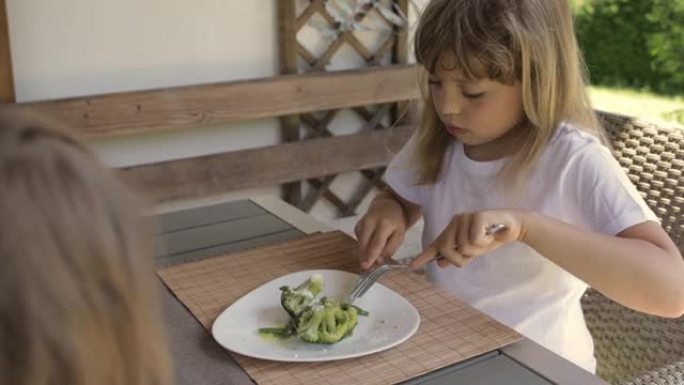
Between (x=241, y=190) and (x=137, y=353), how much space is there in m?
1.95

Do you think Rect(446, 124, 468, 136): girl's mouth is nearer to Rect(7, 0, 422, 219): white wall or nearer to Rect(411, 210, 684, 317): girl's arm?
Rect(411, 210, 684, 317): girl's arm

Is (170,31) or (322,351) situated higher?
(170,31)

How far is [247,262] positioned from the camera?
0.94m

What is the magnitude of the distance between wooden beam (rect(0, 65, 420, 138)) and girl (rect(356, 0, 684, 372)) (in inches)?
41.2

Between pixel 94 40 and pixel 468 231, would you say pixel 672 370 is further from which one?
pixel 94 40

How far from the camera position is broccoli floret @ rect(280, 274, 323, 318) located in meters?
0.77

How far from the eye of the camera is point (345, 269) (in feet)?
3.01

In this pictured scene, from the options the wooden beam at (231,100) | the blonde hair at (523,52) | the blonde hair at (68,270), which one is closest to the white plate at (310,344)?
the blonde hair at (523,52)

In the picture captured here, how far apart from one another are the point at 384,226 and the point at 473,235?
0.69 feet

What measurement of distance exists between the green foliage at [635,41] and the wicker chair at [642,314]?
3234 millimetres

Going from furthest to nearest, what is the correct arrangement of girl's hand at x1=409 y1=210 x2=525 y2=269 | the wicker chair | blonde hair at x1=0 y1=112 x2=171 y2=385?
1. the wicker chair
2. girl's hand at x1=409 y1=210 x2=525 y2=269
3. blonde hair at x1=0 y1=112 x2=171 y2=385

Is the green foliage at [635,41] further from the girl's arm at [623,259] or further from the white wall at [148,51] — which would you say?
the girl's arm at [623,259]

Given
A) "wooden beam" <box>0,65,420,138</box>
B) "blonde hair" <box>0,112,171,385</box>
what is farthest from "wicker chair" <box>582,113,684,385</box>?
"wooden beam" <box>0,65,420,138</box>

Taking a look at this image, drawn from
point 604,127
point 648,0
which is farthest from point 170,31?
point 648,0
